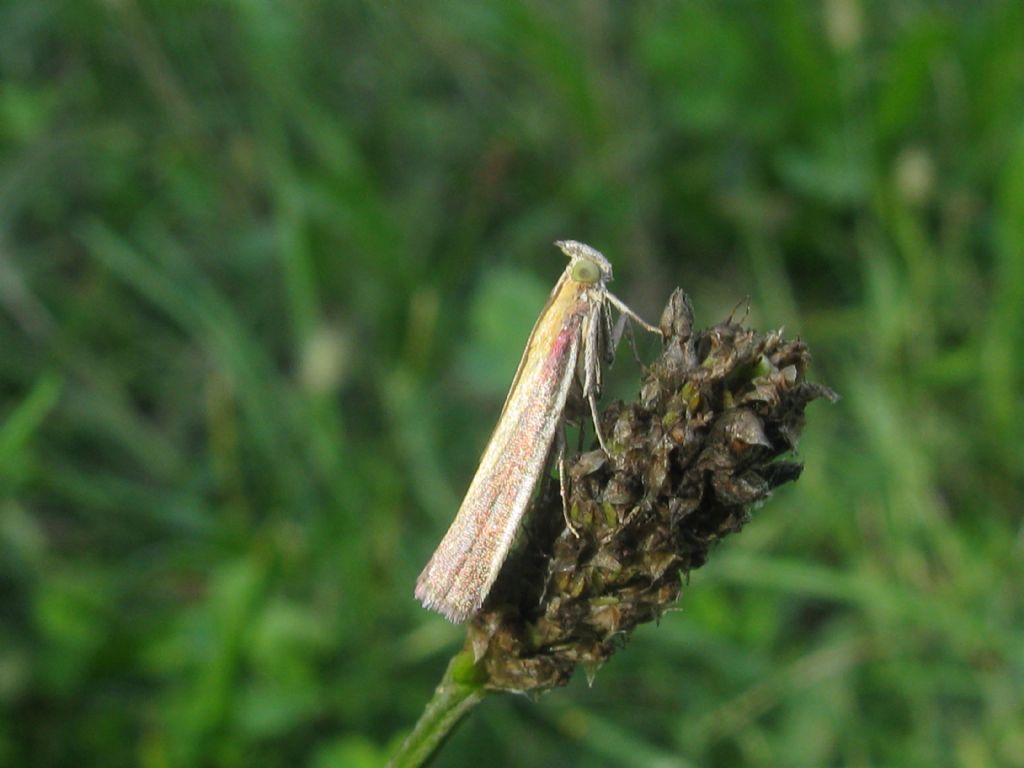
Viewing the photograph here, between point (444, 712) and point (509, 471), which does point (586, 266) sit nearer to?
point (509, 471)

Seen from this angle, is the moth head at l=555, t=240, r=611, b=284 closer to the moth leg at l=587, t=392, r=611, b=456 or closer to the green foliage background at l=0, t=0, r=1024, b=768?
the moth leg at l=587, t=392, r=611, b=456

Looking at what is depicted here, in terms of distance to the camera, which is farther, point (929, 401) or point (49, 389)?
point (929, 401)

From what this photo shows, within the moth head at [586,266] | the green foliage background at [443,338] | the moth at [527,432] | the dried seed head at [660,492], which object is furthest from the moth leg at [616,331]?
the green foliage background at [443,338]

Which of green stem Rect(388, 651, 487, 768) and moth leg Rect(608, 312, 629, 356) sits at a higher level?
moth leg Rect(608, 312, 629, 356)

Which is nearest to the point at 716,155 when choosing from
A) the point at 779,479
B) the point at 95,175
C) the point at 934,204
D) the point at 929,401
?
the point at 934,204

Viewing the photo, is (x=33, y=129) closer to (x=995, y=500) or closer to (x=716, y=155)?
(x=716, y=155)

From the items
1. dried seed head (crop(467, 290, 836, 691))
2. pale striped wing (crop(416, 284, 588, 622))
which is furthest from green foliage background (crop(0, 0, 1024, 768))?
dried seed head (crop(467, 290, 836, 691))

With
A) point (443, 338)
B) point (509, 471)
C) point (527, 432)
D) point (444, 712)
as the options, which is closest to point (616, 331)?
point (527, 432)
